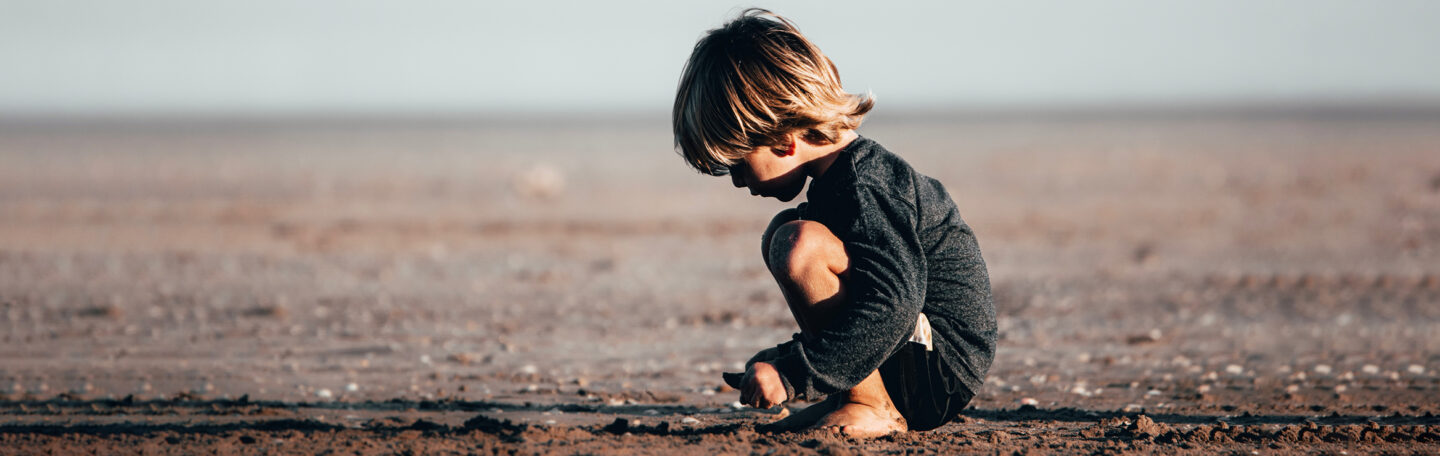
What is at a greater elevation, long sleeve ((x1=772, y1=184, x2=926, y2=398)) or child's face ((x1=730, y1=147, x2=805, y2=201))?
child's face ((x1=730, y1=147, x2=805, y2=201))

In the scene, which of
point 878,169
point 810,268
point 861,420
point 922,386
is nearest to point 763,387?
point 810,268

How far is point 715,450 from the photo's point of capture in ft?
11.0

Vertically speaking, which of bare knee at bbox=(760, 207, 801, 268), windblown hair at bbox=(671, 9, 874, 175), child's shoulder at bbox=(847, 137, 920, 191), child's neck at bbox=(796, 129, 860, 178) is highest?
windblown hair at bbox=(671, 9, 874, 175)

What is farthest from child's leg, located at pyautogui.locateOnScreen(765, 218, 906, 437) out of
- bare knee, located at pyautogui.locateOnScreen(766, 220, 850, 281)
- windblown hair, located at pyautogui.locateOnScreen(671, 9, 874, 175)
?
windblown hair, located at pyautogui.locateOnScreen(671, 9, 874, 175)

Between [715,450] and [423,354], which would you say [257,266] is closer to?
[423,354]

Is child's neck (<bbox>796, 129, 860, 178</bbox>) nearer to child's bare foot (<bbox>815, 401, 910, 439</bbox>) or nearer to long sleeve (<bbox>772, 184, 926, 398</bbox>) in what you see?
long sleeve (<bbox>772, 184, 926, 398</bbox>)

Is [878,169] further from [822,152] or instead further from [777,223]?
[777,223]

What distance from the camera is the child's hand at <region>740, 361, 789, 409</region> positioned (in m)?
3.18

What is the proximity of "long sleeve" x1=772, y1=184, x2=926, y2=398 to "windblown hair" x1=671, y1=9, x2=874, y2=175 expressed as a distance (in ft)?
0.81

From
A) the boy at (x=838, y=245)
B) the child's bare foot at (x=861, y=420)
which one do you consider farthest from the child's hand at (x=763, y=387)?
the child's bare foot at (x=861, y=420)

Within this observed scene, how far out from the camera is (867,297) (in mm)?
3166

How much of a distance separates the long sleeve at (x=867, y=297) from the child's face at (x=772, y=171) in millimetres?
238

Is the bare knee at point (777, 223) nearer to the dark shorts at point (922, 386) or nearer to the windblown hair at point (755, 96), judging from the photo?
the windblown hair at point (755, 96)

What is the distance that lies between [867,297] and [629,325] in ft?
13.0
